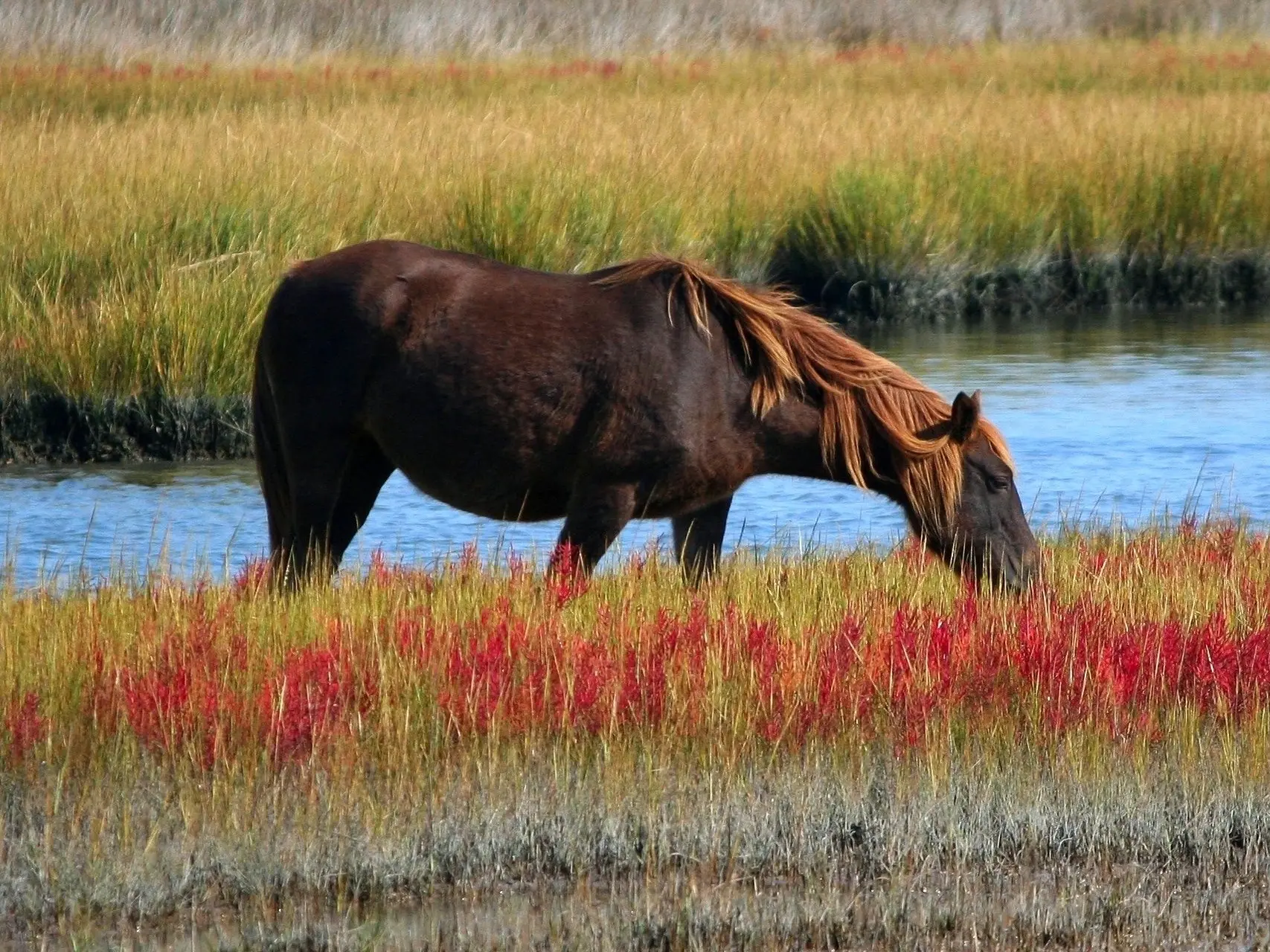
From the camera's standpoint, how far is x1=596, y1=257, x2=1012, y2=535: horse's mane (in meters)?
6.18

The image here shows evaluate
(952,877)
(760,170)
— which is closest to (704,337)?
(952,877)

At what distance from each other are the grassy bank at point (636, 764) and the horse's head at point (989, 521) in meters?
0.16

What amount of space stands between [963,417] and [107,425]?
6.19 metres

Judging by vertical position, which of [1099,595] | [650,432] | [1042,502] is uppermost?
[650,432]

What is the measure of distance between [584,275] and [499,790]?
2.43 m

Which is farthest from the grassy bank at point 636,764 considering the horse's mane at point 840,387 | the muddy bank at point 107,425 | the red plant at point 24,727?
the muddy bank at point 107,425

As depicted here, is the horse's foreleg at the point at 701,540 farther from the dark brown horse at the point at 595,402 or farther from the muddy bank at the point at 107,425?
the muddy bank at the point at 107,425

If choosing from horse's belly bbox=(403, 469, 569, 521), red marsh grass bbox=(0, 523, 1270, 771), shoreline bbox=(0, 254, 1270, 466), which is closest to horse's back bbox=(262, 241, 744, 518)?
horse's belly bbox=(403, 469, 569, 521)

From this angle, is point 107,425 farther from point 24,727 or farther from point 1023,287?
point 1023,287

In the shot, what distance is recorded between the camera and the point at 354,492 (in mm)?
6664

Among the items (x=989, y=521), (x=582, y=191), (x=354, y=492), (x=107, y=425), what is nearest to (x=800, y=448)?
(x=989, y=521)

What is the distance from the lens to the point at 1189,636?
5688 mm

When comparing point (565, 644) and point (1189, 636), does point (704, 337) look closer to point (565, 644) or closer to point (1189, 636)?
point (565, 644)

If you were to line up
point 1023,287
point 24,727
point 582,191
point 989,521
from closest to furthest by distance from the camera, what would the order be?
point 24,727 → point 989,521 → point 582,191 → point 1023,287
